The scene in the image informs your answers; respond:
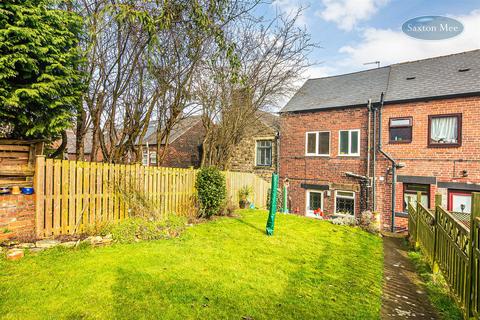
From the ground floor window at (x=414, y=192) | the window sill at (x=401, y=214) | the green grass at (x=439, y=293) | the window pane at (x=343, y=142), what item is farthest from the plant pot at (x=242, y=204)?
the green grass at (x=439, y=293)

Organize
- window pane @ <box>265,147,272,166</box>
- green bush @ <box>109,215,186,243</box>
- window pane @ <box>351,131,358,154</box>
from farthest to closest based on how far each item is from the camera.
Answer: window pane @ <box>265,147,272,166</box>
window pane @ <box>351,131,358,154</box>
green bush @ <box>109,215,186,243</box>

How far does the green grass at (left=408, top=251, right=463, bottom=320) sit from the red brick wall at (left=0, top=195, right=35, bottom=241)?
750 centimetres

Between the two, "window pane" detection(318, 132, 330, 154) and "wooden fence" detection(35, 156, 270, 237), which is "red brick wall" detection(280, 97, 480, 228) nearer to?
"window pane" detection(318, 132, 330, 154)

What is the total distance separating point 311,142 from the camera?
15.4 m

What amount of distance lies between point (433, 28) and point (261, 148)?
1085 cm

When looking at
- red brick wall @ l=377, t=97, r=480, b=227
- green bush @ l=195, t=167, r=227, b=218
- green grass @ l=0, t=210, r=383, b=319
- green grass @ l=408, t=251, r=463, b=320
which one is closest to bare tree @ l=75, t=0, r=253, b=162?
green bush @ l=195, t=167, r=227, b=218

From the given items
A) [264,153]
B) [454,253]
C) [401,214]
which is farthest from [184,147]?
[454,253]

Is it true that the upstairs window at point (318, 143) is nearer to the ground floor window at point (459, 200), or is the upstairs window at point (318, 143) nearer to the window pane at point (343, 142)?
the window pane at point (343, 142)

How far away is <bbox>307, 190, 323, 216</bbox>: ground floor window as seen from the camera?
15.1 metres

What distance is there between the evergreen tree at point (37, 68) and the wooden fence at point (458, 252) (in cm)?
744

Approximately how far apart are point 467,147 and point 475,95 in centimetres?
215

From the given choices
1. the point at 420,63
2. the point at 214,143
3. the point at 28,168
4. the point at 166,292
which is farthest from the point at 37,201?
the point at 420,63

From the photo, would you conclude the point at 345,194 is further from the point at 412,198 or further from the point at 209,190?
the point at 209,190

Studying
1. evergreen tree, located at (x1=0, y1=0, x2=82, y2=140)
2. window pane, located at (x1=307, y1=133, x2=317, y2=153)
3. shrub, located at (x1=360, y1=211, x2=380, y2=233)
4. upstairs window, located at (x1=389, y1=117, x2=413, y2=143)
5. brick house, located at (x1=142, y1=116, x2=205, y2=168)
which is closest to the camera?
evergreen tree, located at (x1=0, y1=0, x2=82, y2=140)
